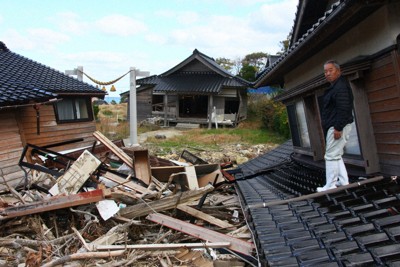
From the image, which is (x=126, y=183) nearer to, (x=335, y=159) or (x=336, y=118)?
(x=335, y=159)

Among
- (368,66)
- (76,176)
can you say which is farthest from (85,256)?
(368,66)

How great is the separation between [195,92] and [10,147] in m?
17.2

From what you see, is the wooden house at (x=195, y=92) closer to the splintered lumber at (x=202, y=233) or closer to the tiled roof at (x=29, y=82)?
the tiled roof at (x=29, y=82)

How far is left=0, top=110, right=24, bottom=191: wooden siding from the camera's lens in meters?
10.7

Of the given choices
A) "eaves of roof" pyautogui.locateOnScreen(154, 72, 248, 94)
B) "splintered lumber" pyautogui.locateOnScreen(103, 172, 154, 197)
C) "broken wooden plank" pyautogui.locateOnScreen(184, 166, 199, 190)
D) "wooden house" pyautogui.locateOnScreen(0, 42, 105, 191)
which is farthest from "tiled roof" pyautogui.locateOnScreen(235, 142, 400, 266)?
"eaves of roof" pyautogui.locateOnScreen(154, 72, 248, 94)

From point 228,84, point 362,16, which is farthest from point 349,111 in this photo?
point 228,84

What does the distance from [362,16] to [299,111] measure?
359cm

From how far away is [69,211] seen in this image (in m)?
5.86

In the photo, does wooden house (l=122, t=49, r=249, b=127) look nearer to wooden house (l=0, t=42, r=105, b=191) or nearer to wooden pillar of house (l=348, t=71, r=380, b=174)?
wooden house (l=0, t=42, r=105, b=191)

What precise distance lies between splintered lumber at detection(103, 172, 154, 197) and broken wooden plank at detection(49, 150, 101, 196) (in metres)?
0.66

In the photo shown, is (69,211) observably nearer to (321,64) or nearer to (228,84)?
(321,64)

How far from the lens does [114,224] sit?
5734mm

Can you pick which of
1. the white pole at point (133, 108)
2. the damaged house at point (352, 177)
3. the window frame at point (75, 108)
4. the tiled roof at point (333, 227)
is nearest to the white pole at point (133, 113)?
the white pole at point (133, 108)

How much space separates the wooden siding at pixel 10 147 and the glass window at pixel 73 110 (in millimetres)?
3289
